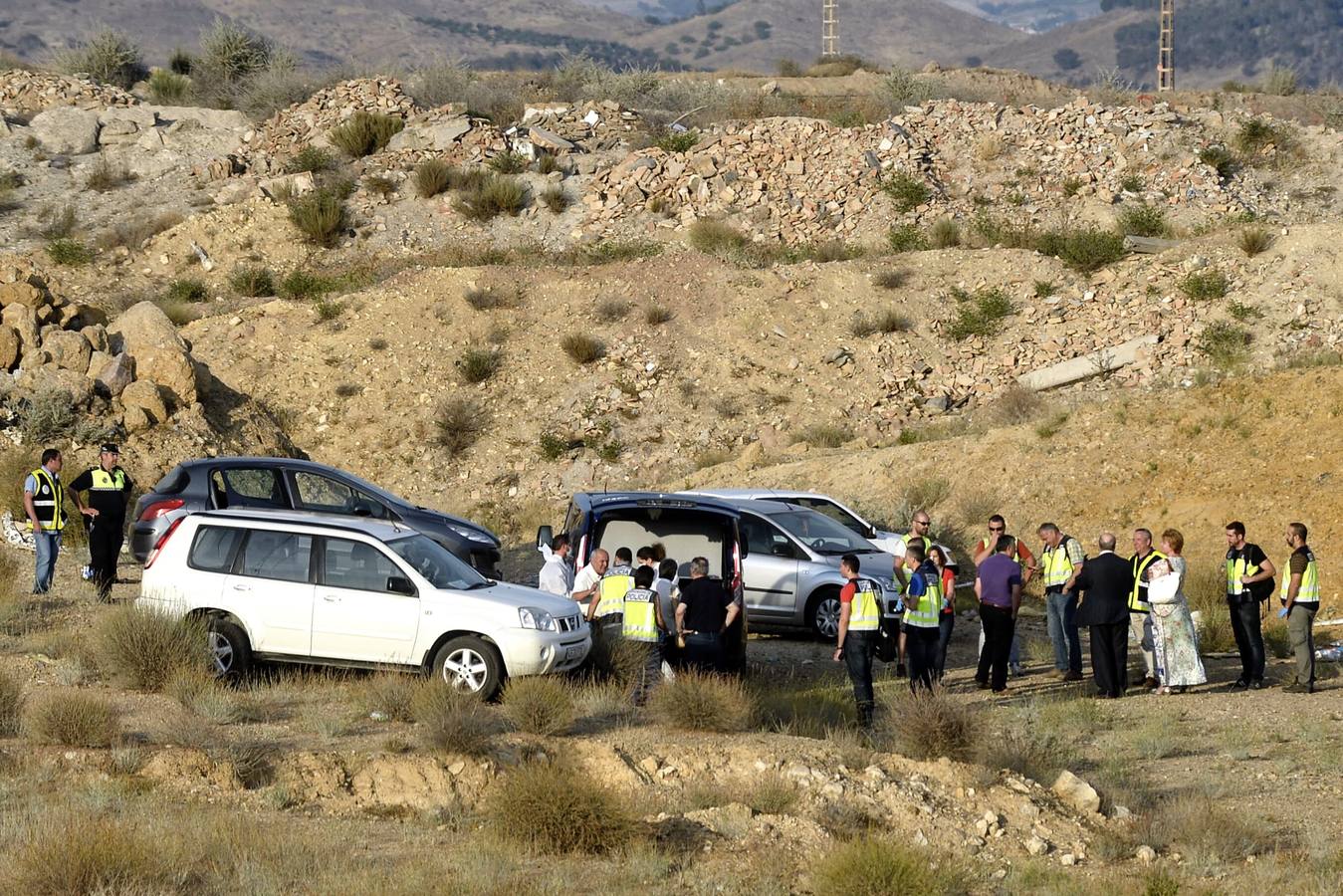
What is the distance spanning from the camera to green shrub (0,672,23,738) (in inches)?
438

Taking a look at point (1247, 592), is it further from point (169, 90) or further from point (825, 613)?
point (169, 90)

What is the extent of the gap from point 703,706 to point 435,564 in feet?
9.62

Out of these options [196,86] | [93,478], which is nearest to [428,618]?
[93,478]

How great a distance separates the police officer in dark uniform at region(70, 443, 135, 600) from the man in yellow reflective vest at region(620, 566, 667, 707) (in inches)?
243

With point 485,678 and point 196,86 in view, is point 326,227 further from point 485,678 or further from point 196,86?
point 485,678

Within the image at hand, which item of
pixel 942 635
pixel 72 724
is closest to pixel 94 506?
pixel 72 724

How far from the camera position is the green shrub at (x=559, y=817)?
9.18 meters

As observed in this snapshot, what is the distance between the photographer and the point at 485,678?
12.5 meters

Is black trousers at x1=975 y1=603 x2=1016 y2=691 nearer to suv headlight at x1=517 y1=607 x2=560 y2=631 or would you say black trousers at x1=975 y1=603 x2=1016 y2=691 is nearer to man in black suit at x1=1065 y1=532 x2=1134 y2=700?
man in black suit at x1=1065 y1=532 x2=1134 y2=700

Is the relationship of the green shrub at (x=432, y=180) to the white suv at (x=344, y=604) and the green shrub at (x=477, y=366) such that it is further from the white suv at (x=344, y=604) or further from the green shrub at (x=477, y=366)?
the white suv at (x=344, y=604)

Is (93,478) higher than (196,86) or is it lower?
lower

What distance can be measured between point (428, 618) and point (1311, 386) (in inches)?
624

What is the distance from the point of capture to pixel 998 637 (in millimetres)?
14359

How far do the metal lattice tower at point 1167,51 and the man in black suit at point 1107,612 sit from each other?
58.7 meters
